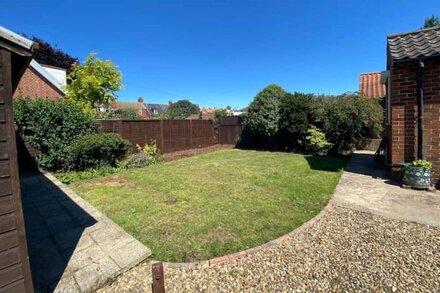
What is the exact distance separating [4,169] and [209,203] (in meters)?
3.32

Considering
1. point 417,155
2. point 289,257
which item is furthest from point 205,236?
point 417,155

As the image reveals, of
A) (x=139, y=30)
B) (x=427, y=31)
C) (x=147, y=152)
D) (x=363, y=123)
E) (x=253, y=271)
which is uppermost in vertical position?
(x=139, y=30)

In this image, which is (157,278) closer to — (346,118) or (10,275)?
(10,275)

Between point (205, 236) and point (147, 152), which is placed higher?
point (147, 152)

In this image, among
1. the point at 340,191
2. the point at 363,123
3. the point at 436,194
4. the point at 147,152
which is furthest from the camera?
the point at 147,152

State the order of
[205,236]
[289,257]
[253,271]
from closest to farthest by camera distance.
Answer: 1. [253,271]
2. [289,257]
3. [205,236]

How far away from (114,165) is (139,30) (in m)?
8.08

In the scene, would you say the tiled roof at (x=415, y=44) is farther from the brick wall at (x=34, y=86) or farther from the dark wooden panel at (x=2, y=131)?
the brick wall at (x=34, y=86)

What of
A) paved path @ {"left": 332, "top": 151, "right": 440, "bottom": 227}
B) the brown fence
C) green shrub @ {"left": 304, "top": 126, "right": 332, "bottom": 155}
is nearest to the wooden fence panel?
paved path @ {"left": 332, "top": 151, "right": 440, "bottom": 227}

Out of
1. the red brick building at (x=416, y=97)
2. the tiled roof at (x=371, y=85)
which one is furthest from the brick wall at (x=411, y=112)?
the tiled roof at (x=371, y=85)

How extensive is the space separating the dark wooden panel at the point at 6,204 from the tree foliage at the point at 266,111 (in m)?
11.0

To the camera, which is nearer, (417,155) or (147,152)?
(417,155)

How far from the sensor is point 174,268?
266 cm

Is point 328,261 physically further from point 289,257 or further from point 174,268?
point 174,268
